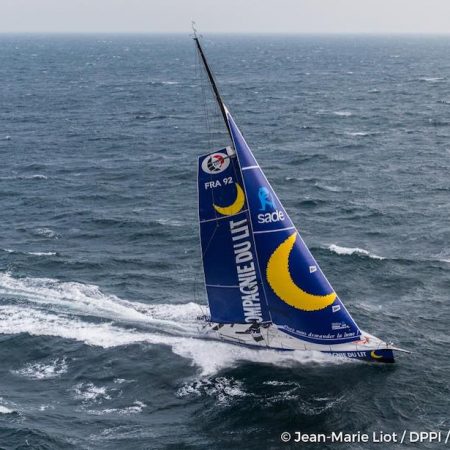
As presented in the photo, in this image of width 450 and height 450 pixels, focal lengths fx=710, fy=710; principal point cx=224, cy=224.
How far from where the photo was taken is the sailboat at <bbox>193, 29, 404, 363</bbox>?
4038 cm

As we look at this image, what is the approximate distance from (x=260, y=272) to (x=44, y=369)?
47.1 ft

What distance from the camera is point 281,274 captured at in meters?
42.0

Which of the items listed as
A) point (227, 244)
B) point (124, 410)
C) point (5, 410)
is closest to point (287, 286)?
point (227, 244)

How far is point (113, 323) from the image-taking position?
47.9 m

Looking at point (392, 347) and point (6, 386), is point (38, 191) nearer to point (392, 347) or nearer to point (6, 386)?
point (6, 386)

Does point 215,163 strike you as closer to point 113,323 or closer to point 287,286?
point 287,286

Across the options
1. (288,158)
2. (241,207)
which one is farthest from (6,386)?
(288,158)

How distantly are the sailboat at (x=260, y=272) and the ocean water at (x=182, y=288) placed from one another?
1.28 metres

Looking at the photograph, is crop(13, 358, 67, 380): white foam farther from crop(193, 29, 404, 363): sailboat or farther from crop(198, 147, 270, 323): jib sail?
crop(193, 29, 404, 363): sailboat

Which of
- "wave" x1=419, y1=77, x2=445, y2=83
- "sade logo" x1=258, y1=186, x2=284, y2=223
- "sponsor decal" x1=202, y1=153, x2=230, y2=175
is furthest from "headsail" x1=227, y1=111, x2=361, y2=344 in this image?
"wave" x1=419, y1=77, x2=445, y2=83

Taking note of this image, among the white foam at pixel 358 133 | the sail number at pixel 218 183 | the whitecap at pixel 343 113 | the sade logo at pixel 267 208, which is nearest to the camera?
the sade logo at pixel 267 208

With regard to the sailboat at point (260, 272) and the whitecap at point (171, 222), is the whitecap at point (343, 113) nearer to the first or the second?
the whitecap at point (171, 222)

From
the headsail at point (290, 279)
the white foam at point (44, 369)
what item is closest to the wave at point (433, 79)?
the headsail at point (290, 279)

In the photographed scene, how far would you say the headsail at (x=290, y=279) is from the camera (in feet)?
133
